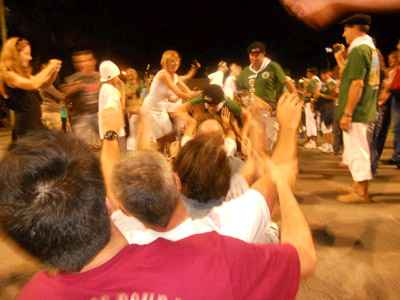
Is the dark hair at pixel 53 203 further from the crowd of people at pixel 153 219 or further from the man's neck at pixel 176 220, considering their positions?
the man's neck at pixel 176 220

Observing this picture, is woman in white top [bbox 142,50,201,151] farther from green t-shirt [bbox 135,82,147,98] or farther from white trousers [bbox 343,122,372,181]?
green t-shirt [bbox 135,82,147,98]

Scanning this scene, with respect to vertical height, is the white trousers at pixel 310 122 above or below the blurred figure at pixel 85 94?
below

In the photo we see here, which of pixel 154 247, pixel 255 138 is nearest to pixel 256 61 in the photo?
pixel 255 138

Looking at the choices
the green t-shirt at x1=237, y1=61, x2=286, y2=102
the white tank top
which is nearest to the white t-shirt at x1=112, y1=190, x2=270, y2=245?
the white tank top

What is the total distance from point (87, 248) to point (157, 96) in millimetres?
4658

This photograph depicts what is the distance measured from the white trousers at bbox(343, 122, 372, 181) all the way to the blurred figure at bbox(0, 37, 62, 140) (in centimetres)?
380

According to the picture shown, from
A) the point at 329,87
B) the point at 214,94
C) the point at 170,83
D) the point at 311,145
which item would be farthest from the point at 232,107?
the point at 311,145

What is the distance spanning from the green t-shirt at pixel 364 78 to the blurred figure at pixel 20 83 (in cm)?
364

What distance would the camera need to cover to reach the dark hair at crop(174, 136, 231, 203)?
6.37 feet

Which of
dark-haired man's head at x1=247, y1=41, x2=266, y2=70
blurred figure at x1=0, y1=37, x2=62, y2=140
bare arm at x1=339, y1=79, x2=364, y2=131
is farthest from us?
dark-haired man's head at x1=247, y1=41, x2=266, y2=70

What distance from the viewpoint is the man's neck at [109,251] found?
3.34ft

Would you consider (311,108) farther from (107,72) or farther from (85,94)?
(85,94)

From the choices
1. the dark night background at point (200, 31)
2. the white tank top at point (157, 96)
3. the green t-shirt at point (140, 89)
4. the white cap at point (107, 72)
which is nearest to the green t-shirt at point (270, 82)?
the white tank top at point (157, 96)

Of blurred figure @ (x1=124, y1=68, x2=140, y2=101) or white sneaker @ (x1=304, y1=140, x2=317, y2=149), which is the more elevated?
blurred figure @ (x1=124, y1=68, x2=140, y2=101)
